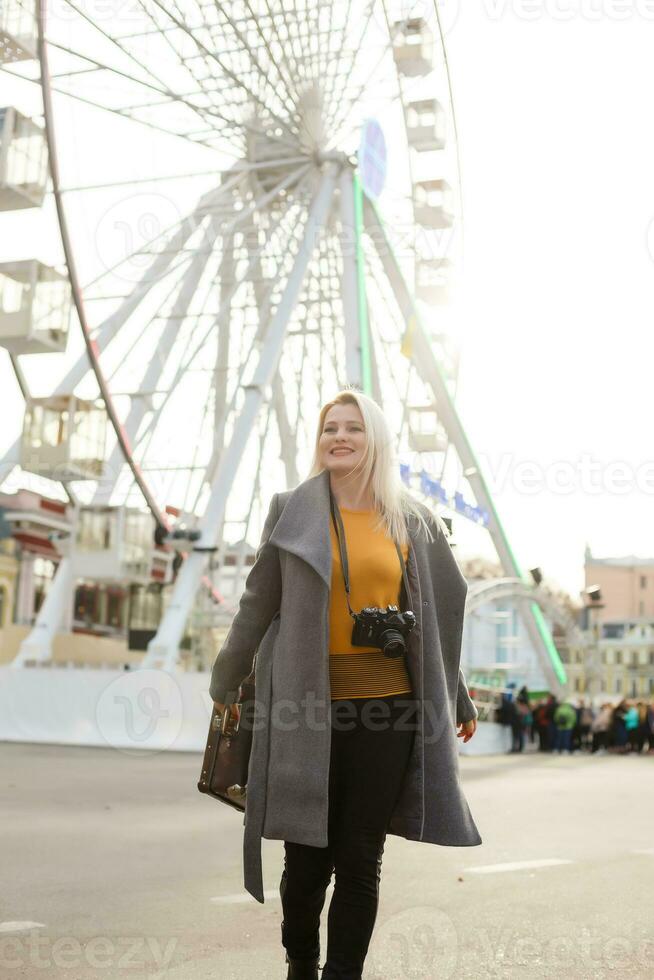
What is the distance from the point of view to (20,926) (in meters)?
4.46

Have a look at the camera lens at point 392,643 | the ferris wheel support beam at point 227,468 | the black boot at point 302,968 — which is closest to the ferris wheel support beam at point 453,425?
the ferris wheel support beam at point 227,468

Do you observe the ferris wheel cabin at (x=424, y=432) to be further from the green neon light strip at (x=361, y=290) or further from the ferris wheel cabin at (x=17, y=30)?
the ferris wheel cabin at (x=17, y=30)

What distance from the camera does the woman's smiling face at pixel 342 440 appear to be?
3.81m

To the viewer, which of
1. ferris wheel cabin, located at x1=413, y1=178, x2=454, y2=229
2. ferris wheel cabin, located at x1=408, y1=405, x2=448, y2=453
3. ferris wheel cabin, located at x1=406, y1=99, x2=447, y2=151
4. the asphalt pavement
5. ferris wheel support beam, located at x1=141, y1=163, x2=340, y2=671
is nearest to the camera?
the asphalt pavement

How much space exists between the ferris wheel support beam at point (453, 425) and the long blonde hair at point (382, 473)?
59.2 feet

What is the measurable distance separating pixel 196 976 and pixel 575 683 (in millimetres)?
95869

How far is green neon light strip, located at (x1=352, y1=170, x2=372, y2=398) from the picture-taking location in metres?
19.8

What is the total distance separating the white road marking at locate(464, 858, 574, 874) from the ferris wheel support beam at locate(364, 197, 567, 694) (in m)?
16.0

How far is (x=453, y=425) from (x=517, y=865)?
19793 mm

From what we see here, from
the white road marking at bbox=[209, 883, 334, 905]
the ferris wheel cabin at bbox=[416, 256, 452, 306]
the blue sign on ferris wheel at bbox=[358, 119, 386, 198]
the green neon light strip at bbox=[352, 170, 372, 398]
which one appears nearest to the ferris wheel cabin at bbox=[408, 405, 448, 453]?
the ferris wheel cabin at bbox=[416, 256, 452, 306]

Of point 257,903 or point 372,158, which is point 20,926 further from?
point 372,158

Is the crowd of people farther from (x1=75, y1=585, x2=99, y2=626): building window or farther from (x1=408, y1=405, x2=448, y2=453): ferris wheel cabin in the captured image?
(x1=75, y1=585, x2=99, y2=626): building window

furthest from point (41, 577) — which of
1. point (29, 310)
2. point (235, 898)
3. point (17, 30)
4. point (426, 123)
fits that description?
point (235, 898)

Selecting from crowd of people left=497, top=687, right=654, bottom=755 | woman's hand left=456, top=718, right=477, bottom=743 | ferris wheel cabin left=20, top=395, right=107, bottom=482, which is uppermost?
ferris wheel cabin left=20, top=395, right=107, bottom=482
